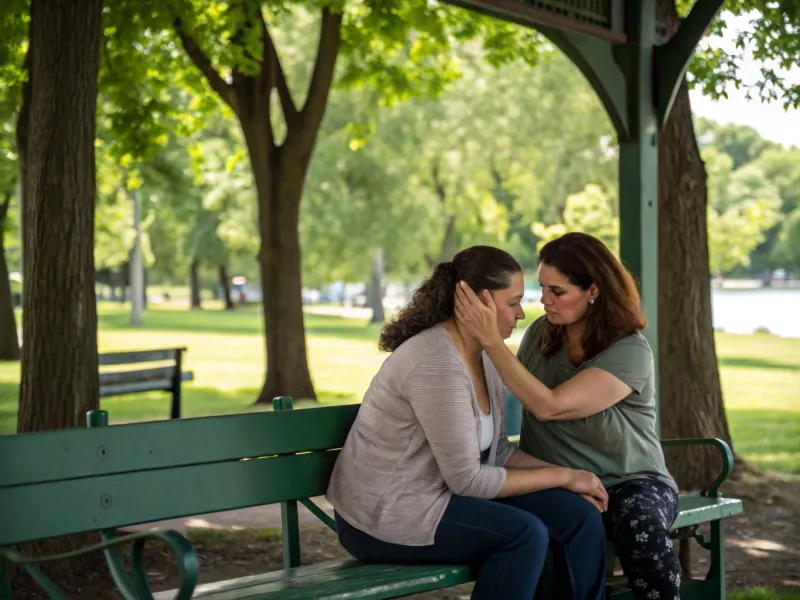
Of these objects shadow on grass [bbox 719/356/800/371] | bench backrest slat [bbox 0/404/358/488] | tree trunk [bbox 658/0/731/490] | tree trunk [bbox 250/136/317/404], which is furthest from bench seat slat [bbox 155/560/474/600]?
shadow on grass [bbox 719/356/800/371]

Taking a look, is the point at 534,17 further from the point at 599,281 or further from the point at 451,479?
the point at 451,479

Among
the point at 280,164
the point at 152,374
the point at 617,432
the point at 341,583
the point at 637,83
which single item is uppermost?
the point at 280,164

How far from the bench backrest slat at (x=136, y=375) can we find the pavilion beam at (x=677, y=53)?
5355 millimetres

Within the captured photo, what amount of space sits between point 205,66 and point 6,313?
1082cm

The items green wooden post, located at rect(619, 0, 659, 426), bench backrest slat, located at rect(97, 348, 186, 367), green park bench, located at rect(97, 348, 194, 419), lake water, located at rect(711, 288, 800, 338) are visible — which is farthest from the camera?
lake water, located at rect(711, 288, 800, 338)

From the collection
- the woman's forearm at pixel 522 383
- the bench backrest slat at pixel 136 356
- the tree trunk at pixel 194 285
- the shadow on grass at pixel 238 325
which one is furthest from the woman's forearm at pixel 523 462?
the tree trunk at pixel 194 285

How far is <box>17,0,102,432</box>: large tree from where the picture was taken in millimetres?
5730

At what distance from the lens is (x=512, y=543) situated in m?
3.63

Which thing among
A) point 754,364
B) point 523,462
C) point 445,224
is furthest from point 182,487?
point 445,224

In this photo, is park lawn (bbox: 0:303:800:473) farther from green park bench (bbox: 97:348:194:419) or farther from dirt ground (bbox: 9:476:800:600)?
dirt ground (bbox: 9:476:800:600)

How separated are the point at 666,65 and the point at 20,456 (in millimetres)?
3978

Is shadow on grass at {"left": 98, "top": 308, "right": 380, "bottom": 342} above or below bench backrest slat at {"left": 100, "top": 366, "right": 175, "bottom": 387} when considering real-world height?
below

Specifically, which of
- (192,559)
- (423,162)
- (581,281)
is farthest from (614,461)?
(423,162)

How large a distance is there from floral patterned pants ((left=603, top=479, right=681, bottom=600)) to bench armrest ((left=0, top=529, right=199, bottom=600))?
1.64 meters
